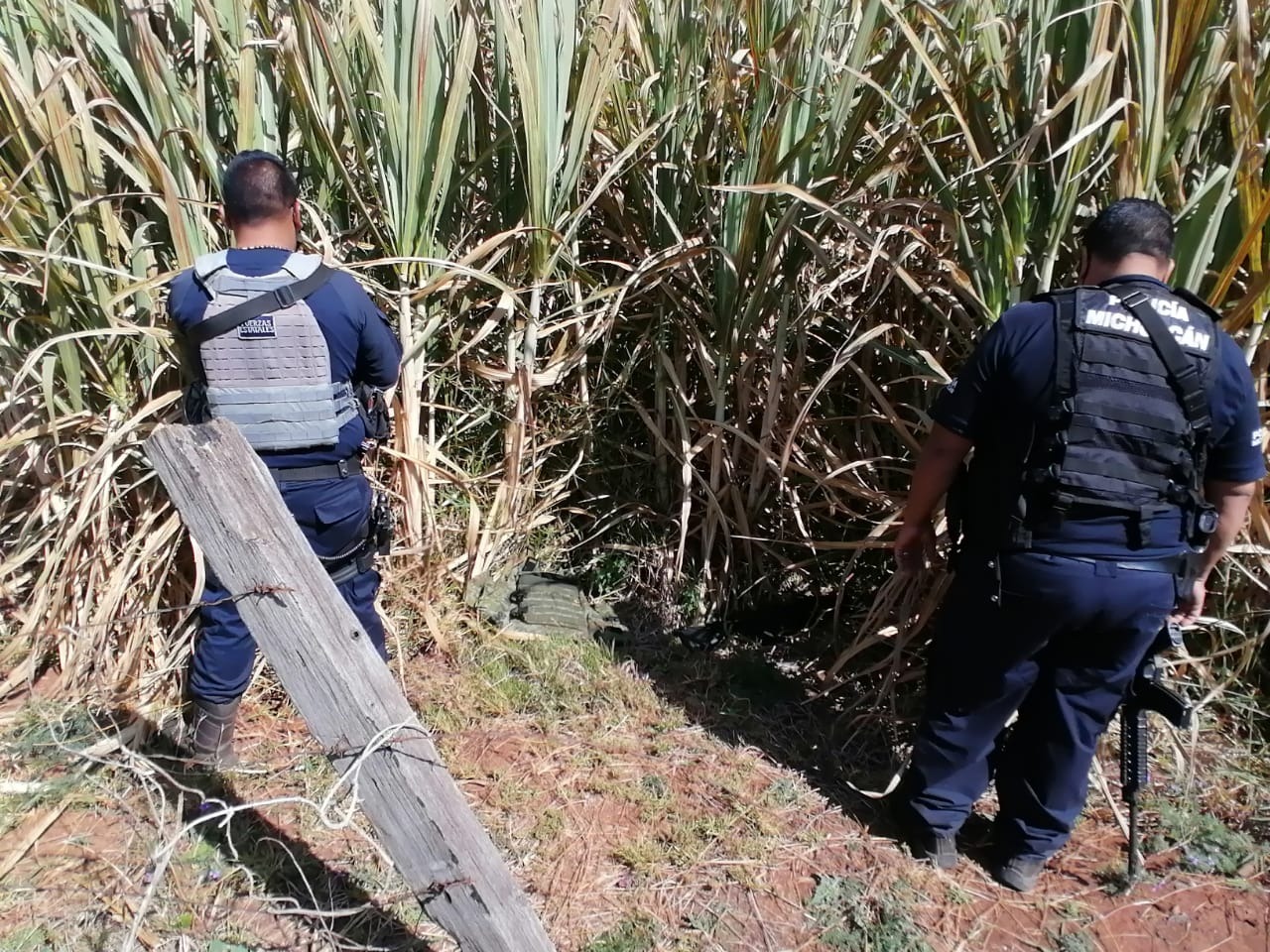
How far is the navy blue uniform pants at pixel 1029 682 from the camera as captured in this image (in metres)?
1.90

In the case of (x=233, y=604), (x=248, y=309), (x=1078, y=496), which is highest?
(x=248, y=309)

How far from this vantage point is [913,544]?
2250 mm

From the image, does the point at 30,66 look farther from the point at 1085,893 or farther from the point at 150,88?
the point at 1085,893

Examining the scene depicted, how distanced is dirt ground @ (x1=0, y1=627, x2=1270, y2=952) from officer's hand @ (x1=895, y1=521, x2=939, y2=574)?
0.73 metres

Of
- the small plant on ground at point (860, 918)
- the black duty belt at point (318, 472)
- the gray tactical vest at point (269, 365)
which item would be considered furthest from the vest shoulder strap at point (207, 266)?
the small plant on ground at point (860, 918)

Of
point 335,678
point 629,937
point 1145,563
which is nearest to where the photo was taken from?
point 335,678

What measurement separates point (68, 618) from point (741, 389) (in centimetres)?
229

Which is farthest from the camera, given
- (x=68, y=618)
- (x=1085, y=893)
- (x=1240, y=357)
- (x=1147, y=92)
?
(x=68, y=618)

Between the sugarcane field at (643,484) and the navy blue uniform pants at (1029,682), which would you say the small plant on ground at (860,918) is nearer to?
the sugarcane field at (643,484)

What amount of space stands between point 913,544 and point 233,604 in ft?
6.00

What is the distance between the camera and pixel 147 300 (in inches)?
98.3

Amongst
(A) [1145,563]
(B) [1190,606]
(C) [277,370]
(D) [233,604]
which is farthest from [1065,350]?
(D) [233,604]

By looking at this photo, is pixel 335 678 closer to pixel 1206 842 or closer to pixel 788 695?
pixel 788 695

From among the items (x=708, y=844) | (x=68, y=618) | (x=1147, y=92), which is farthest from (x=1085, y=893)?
(x=68, y=618)
